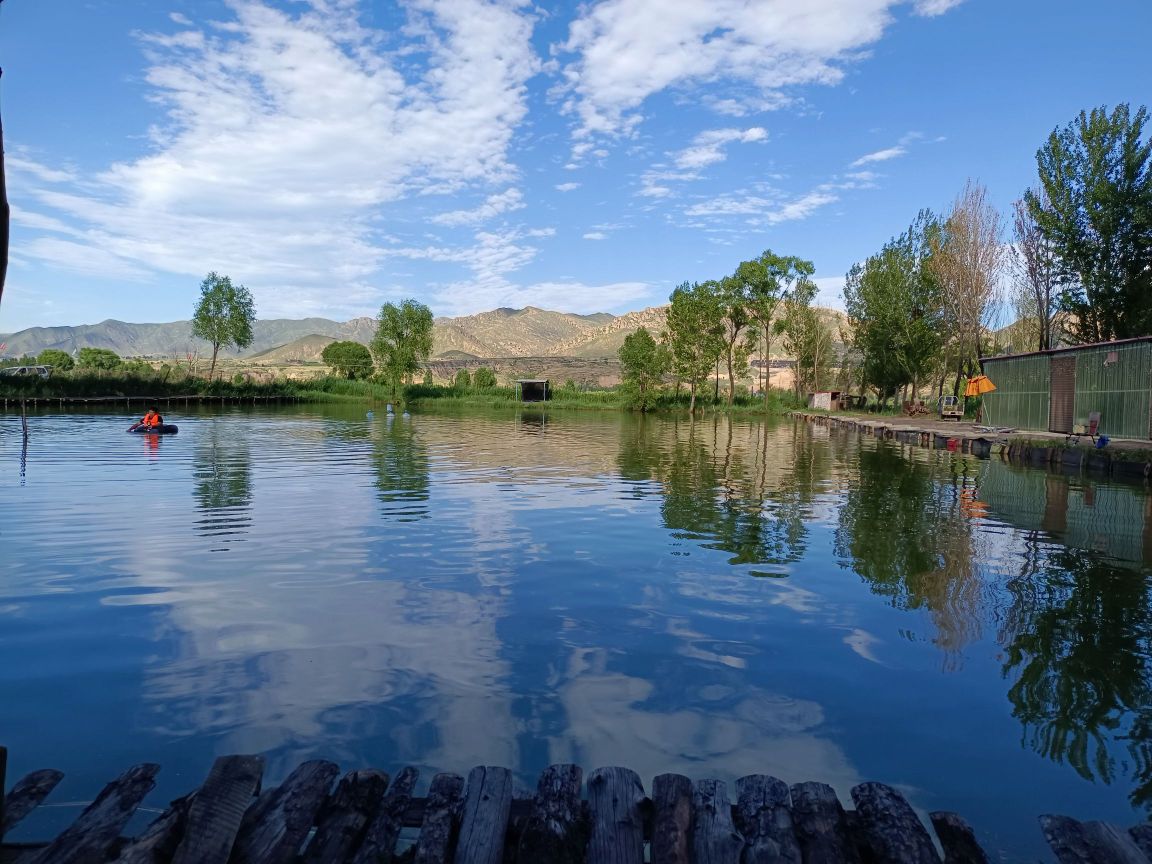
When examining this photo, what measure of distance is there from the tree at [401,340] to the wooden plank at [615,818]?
3356 inches

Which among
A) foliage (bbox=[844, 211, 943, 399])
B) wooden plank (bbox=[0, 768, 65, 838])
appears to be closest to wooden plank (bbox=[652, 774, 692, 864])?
wooden plank (bbox=[0, 768, 65, 838])

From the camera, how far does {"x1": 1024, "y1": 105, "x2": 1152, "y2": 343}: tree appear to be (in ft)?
116

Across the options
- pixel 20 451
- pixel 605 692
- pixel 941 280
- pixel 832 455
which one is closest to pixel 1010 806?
pixel 605 692

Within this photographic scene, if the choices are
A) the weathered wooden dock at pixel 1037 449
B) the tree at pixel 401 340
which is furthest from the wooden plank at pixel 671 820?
the tree at pixel 401 340

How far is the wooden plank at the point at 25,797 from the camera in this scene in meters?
3.54

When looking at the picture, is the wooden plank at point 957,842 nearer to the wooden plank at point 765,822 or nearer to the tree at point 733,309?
the wooden plank at point 765,822

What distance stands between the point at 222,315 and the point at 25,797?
305 feet

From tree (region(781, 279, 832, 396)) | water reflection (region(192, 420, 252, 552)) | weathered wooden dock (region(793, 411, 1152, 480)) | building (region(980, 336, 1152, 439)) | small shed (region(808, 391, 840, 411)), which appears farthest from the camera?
tree (region(781, 279, 832, 396))

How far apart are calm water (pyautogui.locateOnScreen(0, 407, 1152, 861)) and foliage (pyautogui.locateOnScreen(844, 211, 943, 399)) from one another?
40852 millimetres

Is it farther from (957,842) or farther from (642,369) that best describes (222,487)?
(642,369)

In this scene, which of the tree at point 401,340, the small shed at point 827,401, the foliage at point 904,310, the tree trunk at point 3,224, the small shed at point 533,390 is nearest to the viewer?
the tree trunk at point 3,224

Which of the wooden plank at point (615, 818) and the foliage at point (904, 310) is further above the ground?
the foliage at point (904, 310)

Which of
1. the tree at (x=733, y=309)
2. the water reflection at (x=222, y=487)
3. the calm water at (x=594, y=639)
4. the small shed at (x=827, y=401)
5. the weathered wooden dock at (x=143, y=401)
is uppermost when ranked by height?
the tree at (x=733, y=309)

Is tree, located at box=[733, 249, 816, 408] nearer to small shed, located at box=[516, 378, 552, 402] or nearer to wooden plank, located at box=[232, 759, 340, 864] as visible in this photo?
small shed, located at box=[516, 378, 552, 402]
